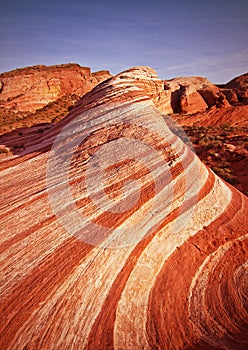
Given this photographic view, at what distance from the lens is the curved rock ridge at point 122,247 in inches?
107

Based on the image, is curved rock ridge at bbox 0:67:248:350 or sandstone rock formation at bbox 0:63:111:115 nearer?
curved rock ridge at bbox 0:67:248:350

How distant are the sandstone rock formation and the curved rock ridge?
26730 millimetres

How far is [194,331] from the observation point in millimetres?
2902

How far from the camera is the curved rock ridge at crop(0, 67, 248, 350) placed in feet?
8.91

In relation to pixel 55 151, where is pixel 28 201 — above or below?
below

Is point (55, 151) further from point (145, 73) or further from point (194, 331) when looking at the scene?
point (145, 73)

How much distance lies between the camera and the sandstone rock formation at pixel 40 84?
92.9 feet

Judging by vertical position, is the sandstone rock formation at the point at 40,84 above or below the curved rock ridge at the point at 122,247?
above

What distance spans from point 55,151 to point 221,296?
14.5ft

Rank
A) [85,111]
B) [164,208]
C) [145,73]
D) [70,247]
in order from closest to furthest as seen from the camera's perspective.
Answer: [70,247] < [164,208] < [85,111] < [145,73]

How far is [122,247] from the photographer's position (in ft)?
10.9

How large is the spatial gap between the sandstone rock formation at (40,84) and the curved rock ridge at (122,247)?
26730 millimetres

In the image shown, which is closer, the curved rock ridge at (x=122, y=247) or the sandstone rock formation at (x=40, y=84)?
the curved rock ridge at (x=122, y=247)

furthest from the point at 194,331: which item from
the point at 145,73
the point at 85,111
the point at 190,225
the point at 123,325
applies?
the point at 145,73
